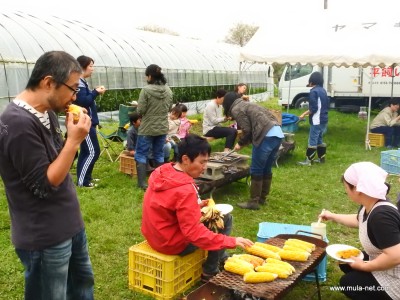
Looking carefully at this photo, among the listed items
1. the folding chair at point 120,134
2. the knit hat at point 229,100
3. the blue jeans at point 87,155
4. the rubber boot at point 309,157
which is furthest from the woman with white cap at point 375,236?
the folding chair at point 120,134

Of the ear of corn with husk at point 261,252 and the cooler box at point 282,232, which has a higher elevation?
the ear of corn with husk at point 261,252

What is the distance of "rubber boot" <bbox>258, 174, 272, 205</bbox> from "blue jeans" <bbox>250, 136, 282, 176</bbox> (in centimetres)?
22

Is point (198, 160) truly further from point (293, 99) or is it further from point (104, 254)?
point (293, 99)

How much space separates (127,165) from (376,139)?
6947 millimetres

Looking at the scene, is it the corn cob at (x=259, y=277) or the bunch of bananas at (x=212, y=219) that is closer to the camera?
the corn cob at (x=259, y=277)

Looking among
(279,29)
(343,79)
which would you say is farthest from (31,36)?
(343,79)

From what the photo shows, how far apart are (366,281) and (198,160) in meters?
1.61

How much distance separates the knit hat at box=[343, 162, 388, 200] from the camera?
2857 mm

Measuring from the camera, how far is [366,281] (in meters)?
3.05

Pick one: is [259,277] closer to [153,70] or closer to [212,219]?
[212,219]

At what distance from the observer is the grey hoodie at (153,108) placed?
646cm

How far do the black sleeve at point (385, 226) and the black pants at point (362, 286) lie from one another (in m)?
0.35

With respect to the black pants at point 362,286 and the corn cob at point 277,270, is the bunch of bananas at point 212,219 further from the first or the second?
the black pants at point 362,286

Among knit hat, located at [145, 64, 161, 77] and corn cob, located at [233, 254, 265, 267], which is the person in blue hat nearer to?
knit hat, located at [145, 64, 161, 77]
